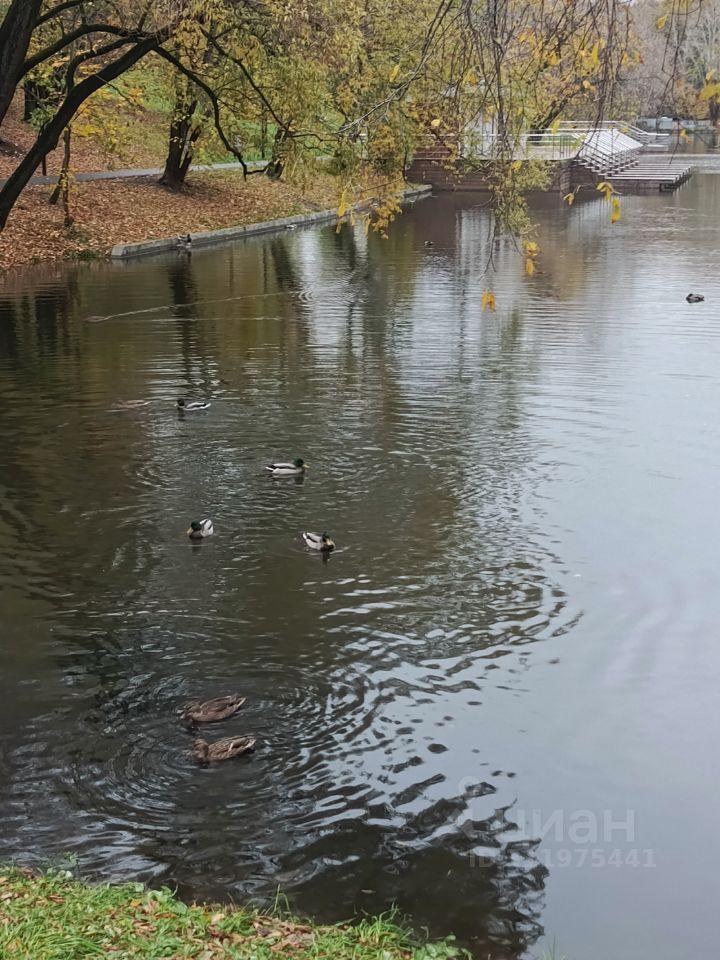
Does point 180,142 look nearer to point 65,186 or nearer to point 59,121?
point 65,186

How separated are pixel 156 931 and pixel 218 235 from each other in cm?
3624

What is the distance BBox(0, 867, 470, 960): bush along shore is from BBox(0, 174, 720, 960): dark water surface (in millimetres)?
435

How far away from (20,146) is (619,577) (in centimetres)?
3780

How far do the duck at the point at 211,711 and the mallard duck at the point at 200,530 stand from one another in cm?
375

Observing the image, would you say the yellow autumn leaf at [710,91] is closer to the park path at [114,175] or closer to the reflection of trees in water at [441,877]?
the reflection of trees in water at [441,877]

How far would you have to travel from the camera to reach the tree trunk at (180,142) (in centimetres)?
3813

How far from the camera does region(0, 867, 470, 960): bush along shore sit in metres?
5.68

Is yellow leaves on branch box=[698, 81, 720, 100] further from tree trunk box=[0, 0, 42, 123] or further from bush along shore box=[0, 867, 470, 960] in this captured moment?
tree trunk box=[0, 0, 42, 123]

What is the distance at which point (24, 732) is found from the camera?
8.80 meters

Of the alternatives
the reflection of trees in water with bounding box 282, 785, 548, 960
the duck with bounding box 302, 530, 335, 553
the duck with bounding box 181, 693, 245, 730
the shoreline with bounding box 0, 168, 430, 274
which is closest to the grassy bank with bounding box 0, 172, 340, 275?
the shoreline with bounding box 0, 168, 430, 274

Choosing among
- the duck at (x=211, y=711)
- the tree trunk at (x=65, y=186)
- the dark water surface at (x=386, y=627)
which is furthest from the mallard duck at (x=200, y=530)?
the tree trunk at (x=65, y=186)

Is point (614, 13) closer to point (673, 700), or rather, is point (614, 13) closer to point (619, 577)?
point (673, 700)

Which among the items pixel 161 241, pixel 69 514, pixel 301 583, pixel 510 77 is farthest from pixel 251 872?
pixel 161 241

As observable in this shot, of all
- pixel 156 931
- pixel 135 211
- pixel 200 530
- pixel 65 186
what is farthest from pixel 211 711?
pixel 135 211
